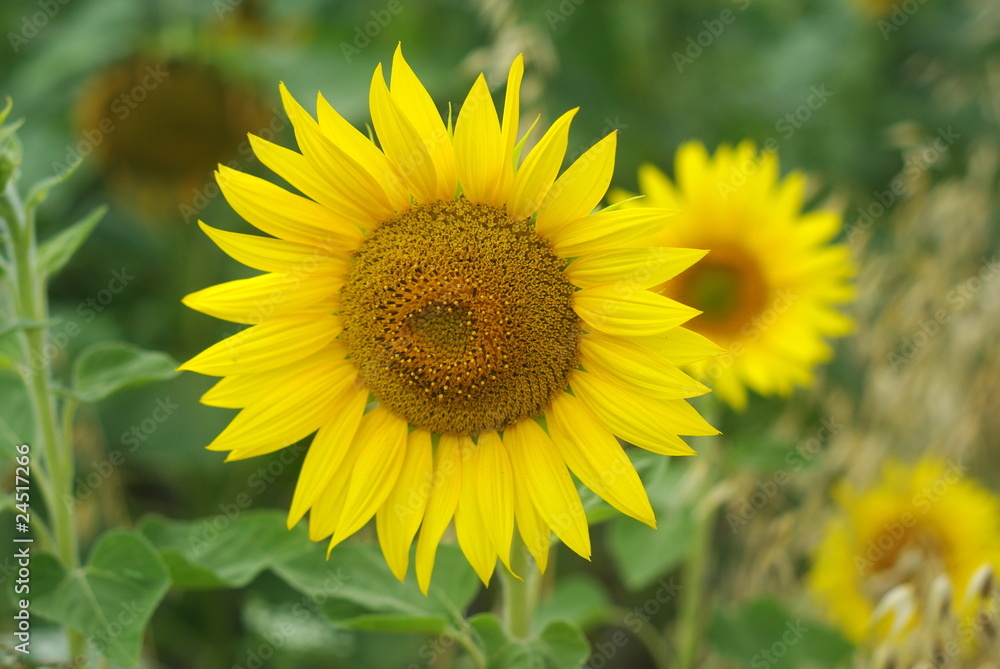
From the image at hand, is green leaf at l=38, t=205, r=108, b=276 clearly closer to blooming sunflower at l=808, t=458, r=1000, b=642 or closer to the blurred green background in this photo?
the blurred green background

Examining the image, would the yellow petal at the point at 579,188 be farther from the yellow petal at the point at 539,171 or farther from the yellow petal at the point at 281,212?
the yellow petal at the point at 281,212

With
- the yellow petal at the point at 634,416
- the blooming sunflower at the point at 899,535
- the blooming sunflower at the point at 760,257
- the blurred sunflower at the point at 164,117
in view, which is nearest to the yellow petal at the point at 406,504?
the yellow petal at the point at 634,416

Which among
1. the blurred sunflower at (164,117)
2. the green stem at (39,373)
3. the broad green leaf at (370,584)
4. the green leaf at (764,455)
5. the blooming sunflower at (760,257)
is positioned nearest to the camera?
the green stem at (39,373)

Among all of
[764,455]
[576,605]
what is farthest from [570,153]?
[576,605]

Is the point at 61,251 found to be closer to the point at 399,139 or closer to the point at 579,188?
the point at 399,139

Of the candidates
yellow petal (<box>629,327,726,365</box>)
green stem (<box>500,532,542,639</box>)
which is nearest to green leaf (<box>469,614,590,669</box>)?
green stem (<box>500,532,542,639</box>)

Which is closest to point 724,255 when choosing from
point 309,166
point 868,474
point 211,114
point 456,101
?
point 868,474

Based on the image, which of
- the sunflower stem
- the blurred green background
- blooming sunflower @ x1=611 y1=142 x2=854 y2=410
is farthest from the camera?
the blurred green background
